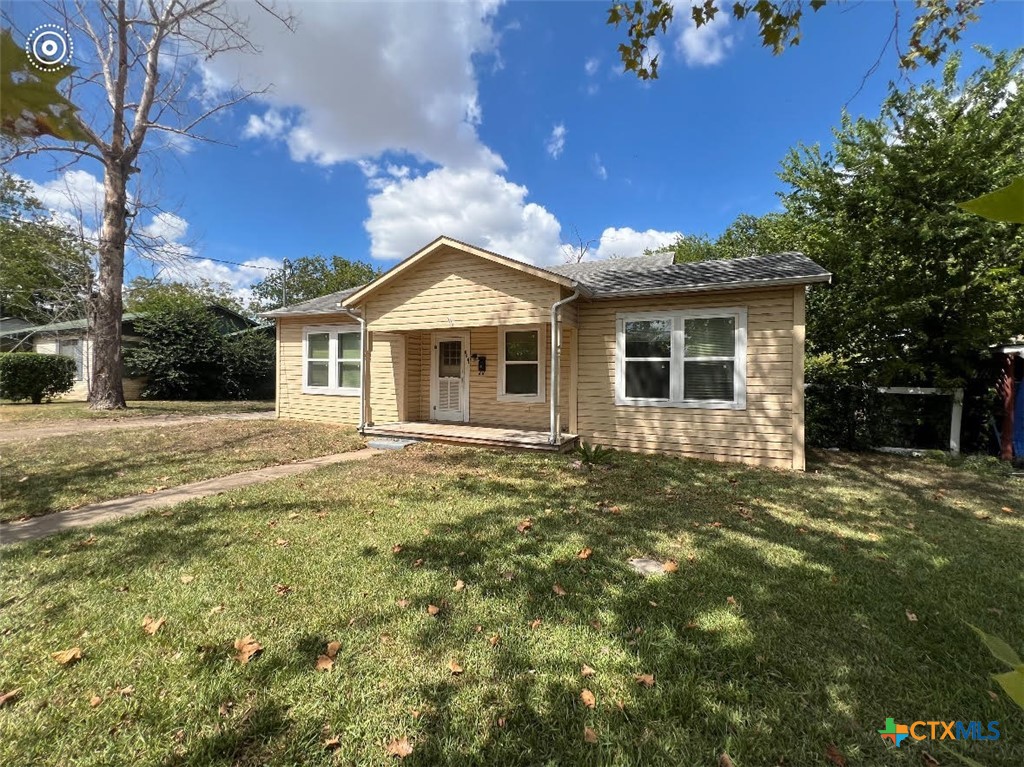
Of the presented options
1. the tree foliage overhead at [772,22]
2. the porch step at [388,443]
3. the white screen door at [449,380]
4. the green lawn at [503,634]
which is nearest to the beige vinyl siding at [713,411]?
the green lawn at [503,634]

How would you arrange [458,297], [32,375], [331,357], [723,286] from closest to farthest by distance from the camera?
1. [723,286]
2. [458,297]
3. [331,357]
4. [32,375]

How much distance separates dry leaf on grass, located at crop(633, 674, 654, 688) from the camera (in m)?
2.47

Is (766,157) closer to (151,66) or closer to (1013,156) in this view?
(1013,156)

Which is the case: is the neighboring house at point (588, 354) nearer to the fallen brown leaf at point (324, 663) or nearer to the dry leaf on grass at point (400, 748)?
the fallen brown leaf at point (324, 663)

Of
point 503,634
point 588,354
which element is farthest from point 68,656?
point 588,354

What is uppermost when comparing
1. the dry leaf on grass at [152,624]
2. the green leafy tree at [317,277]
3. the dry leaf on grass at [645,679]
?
the green leafy tree at [317,277]

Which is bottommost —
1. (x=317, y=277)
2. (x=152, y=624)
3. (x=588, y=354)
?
(x=152, y=624)

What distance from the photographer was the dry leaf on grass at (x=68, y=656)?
8.32ft

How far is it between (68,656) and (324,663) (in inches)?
56.7

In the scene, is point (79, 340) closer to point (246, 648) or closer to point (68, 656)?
point (68, 656)

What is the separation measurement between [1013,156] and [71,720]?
16201mm

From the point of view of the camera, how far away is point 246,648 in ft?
8.79

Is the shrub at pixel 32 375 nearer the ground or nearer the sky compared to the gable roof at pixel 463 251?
nearer the ground
